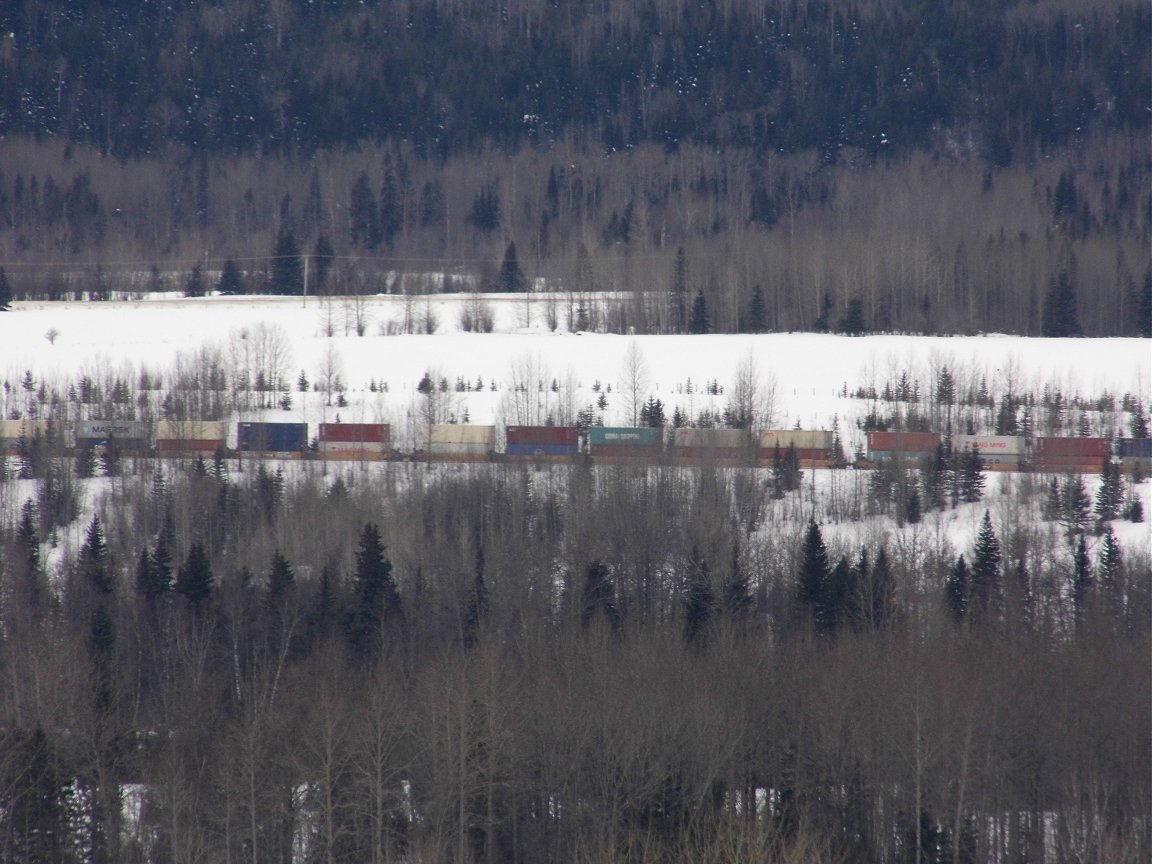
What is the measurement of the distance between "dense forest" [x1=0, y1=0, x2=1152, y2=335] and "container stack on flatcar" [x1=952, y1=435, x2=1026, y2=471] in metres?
23.0

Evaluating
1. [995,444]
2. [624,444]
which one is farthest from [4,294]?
[995,444]

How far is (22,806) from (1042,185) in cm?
10224

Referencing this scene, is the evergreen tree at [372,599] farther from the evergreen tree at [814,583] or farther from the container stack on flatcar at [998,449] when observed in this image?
the container stack on flatcar at [998,449]

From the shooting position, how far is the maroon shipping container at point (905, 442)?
4922cm

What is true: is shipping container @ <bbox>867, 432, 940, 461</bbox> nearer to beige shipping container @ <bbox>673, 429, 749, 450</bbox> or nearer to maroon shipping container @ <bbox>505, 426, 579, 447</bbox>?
beige shipping container @ <bbox>673, 429, 749, 450</bbox>

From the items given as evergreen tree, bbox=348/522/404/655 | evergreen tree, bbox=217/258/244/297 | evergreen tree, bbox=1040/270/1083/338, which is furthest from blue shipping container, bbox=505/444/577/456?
evergreen tree, bbox=217/258/244/297

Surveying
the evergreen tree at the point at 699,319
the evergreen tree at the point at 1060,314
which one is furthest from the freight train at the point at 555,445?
the evergreen tree at the point at 1060,314

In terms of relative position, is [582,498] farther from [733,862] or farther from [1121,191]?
[1121,191]

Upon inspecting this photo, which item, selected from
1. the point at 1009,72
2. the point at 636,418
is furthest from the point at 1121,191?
the point at 636,418

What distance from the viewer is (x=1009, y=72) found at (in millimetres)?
132500

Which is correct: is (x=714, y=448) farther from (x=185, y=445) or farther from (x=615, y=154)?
(x=615, y=154)

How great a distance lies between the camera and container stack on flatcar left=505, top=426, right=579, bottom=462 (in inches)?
2003

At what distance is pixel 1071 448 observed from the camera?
48.8 meters

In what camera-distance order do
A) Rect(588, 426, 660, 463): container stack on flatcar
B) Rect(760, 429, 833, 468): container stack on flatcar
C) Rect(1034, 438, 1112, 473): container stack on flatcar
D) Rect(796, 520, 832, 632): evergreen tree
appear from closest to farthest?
Rect(796, 520, 832, 632): evergreen tree < Rect(1034, 438, 1112, 473): container stack on flatcar < Rect(588, 426, 660, 463): container stack on flatcar < Rect(760, 429, 833, 468): container stack on flatcar
